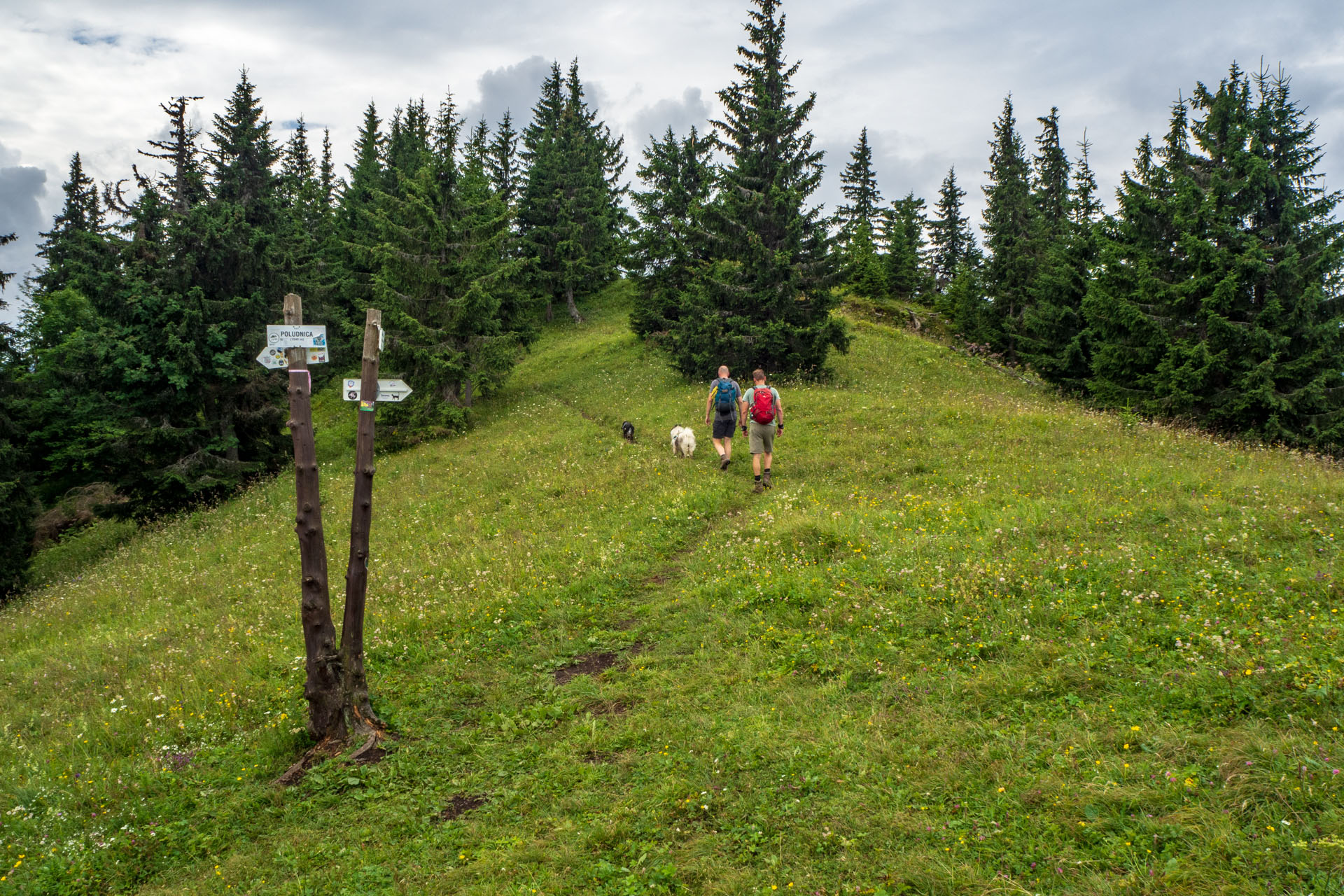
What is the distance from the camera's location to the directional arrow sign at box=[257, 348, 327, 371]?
756 centimetres

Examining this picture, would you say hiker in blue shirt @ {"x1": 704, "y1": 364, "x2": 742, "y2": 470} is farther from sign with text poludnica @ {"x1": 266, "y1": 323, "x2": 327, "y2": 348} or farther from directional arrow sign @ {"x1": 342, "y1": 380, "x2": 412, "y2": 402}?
sign with text poludnica @ {"x1": 266, "y1": 323, "x2": 327, "y2": 348}

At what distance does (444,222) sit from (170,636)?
20263mm

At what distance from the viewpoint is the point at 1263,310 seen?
23.0 m

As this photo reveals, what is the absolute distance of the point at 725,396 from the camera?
16.8m

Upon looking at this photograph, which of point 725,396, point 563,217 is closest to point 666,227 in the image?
point 563,217

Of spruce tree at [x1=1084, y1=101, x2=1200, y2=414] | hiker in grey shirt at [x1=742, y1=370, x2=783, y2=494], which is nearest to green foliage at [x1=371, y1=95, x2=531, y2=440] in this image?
hiker in grey shirt at [x1=742, y1=370, x2=783, y2=494]

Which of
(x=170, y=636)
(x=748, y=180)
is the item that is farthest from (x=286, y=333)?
(x=748, y=180)

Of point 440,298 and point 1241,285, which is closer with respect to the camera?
point 1241,285

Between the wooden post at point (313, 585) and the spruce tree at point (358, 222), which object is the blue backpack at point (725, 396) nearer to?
the wooden post at point (313, 585)

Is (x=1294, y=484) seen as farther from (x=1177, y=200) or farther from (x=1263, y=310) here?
(x=1177, y=200)

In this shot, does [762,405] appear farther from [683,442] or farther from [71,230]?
[71,230]

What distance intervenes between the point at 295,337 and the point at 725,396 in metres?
10.7

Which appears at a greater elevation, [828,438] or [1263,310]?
[1263,310]

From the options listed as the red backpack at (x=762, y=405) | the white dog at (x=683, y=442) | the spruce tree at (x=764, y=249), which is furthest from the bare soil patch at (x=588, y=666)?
the spruce tree at (x=764, y=249)
